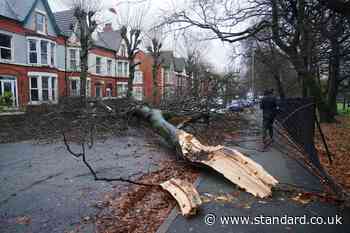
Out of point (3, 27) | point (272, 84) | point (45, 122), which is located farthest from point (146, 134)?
point (272, 84)

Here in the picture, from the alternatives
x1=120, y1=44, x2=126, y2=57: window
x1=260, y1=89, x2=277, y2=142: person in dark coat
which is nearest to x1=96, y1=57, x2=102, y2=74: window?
x1=120, y1=44, x2=126, y2=57: window

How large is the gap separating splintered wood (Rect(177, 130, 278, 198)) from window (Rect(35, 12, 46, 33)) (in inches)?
901

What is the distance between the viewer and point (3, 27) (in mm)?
20406

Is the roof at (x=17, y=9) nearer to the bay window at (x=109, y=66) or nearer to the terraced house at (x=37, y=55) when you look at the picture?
the terraced house at (x=37, y=55)

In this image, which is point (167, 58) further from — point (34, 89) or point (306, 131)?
point (306, 131)

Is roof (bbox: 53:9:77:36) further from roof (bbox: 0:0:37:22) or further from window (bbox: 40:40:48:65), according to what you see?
roof (bbox: 0:0:37:22)

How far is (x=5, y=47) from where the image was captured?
20734 mm

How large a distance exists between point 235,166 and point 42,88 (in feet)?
74.7

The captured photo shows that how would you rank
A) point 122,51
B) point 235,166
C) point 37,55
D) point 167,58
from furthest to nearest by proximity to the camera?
1. point 167,58
2. point 122,51
3. point 37,55
4. point 235,166

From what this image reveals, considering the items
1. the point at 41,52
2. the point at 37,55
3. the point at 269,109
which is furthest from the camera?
the point at 41,52

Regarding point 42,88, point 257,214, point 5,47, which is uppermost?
point 5,47

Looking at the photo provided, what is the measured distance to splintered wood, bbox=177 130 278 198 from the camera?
481 cm

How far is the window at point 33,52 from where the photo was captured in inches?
908

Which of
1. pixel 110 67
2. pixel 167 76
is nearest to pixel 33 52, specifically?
pixel 110 67
